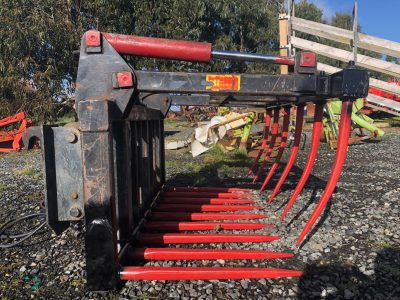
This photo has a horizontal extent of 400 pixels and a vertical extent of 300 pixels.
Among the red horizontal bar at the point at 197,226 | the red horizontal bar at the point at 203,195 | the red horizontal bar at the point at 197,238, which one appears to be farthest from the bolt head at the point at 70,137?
the red horizontal bar at the point at 203,195

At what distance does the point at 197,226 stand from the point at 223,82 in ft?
4.87

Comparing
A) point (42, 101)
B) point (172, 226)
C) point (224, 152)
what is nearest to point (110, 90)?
point (172, 226)

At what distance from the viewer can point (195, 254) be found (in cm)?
261

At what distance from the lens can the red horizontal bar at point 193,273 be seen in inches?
91.6

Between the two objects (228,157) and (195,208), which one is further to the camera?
(228,157)

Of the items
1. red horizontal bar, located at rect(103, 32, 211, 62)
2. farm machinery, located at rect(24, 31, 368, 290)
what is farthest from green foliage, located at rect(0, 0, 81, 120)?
red horizontal bar, located at rect(103, 32, 211, 62)

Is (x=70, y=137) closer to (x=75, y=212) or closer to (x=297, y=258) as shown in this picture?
(x=75, y=212)

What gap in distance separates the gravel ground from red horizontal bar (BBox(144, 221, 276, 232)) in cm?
15

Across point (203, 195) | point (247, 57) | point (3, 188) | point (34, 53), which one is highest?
point (34, 53)

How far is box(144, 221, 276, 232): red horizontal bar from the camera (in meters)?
3.23

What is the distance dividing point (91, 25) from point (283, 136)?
11523 mm

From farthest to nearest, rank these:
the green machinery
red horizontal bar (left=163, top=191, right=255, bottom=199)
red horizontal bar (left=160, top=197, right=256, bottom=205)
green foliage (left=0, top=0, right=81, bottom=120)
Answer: green foliage (left=0, top=0, right=81, bottom=120) → the green machinery → red horizontal bar (left=163, top=191, right=255, bottom=199) → red horizontal bar (left=160, top=197, right=256, bottom=205)

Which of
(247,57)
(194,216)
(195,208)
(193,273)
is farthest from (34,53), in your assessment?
(193,273)

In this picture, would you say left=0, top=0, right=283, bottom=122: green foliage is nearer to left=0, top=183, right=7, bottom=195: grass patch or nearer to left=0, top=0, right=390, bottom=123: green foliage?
left=0, top=0, right=390, bottom=123: green foliage
